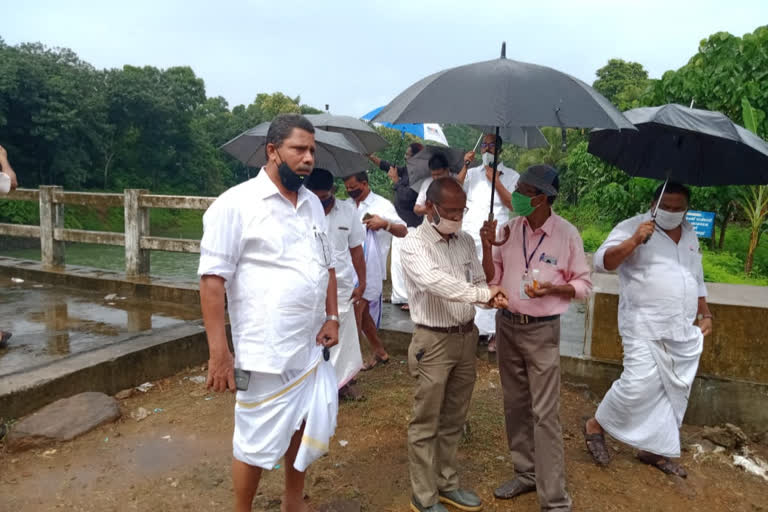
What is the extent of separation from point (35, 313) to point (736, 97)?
992cm

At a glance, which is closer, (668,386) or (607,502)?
(607,502)

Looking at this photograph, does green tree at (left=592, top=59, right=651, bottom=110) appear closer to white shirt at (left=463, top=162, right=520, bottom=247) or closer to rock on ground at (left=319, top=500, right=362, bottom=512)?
white shirt at (left=463, top=162, right=520, bottom=247)

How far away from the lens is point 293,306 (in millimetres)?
2303

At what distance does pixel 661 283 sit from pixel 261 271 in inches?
89.5

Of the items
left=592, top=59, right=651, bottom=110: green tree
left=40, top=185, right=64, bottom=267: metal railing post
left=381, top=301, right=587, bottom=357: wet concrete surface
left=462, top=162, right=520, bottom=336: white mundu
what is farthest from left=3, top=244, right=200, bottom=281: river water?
left=592, top=59, right=651, bottom=110: green tree

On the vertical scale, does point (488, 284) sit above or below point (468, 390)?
above

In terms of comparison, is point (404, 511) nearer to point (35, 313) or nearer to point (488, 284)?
point (488, 284)

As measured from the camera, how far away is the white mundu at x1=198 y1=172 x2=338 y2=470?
2.26 meters

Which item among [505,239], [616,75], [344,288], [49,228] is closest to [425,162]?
[344,288]

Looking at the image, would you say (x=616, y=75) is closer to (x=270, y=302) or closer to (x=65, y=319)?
(x=65, y=319)

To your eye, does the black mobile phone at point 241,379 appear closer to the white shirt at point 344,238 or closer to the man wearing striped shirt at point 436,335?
the man wearing striped shirt at point 436,335

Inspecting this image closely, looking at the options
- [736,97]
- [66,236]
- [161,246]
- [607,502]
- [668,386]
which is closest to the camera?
[607,502]

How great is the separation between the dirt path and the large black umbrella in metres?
1.77

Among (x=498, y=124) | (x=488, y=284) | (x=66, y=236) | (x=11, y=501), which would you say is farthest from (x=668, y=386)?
(x=66, y=236)
